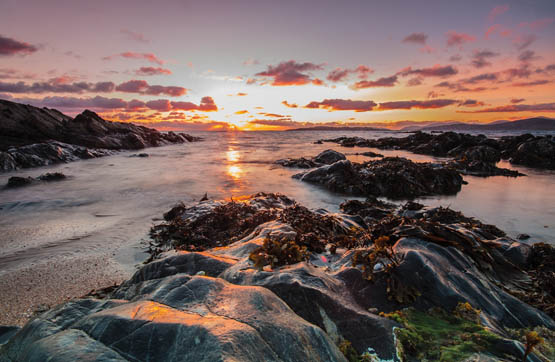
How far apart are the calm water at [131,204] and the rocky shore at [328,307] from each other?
3.02 m

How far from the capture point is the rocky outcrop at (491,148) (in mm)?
22531

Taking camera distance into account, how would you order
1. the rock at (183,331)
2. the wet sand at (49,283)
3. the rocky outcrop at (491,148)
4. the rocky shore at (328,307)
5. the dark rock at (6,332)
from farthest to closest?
the rocky outcrop at (491,148) → the wet sand at (49,283) → the dark rock at (6,332) → the rocky shore at (328,307) → the rock at (183,331)

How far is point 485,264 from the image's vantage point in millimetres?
4664

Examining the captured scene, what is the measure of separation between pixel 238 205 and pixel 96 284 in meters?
5.05

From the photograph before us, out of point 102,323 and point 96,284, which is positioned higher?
point 102,323

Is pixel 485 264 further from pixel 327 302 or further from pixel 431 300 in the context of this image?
pixel 327 302

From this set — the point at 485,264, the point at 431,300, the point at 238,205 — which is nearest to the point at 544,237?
the point at 485,264

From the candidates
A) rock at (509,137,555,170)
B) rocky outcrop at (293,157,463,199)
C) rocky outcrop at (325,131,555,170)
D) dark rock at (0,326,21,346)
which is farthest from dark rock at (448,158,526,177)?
dark rock at (0,326,21,346)

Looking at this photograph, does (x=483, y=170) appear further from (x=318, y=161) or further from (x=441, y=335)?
(x=441, y=335)

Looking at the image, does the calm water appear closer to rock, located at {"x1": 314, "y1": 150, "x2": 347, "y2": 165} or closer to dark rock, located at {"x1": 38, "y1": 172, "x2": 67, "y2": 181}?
dark rock, located at {"x1": 38, "y1": 172, "x2": 67, "y2": 181}

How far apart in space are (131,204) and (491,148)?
29826 mm

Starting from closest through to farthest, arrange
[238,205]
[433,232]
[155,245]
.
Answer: [433,232]
[155,245]
[238,205]

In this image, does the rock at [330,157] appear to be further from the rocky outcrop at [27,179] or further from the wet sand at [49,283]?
the wet sand at [49,283]

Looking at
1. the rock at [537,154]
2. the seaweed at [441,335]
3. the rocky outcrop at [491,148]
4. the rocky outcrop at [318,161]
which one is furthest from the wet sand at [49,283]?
the rock at [537,154]
